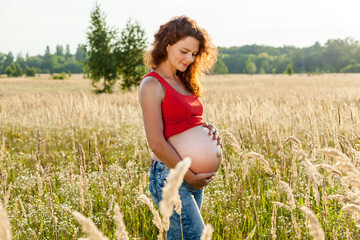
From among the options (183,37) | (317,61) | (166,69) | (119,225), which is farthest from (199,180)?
→ (317,61)

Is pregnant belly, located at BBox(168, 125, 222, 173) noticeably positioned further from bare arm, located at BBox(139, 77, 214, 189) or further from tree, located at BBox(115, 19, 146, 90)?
tree, located at BBox(115, 19, 146, 90)

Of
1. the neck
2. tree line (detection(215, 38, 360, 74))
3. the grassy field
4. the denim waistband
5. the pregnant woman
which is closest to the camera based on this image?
the grassy field

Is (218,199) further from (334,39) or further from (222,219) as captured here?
(334,39)

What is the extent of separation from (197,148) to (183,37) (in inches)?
32.4

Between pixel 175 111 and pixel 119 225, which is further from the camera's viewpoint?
pixel 175 111

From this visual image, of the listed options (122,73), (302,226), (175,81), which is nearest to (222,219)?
(302,226)

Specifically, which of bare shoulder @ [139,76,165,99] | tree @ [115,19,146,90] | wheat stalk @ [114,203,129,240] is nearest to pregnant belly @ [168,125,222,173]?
bare shoulder @ [139,76,165,99]

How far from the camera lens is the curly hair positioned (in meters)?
2.40

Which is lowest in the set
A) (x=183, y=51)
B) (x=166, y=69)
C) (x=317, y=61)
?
(x=166, y=69)

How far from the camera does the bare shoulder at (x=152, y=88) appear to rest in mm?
2229

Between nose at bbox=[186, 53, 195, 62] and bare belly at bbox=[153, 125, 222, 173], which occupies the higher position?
nose at bbox=[186, 53, 195, 62]

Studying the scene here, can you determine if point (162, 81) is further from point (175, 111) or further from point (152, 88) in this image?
point (175, 111)

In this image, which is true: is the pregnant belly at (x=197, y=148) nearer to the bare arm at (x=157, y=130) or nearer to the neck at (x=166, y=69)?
the bare arm at (x=157, y=130)

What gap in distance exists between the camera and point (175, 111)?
2316 millimetres
